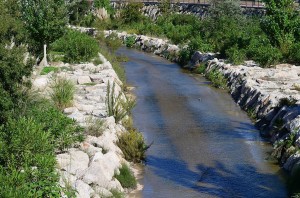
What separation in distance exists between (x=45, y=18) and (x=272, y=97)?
35.3 feet

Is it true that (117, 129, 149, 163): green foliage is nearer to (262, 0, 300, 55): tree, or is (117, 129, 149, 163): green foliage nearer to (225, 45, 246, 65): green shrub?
(225, 45, 246, 65): green shrub

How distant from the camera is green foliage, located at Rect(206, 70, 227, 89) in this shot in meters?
28.0

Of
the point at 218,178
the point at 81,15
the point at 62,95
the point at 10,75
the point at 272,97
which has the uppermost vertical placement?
the point at 10,75

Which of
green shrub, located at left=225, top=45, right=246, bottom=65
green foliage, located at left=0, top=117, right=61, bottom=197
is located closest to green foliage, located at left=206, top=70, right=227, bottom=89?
green shrub, located at left=225, top=45, right=246, bottom=65

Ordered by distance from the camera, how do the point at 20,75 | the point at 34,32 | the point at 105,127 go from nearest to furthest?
the point at 20,75
the point at 105,127
the point at 34,32

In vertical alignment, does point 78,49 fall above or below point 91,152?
below

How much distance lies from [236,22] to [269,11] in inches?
317

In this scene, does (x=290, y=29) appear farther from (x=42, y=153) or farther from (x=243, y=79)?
(x=42, y=153)

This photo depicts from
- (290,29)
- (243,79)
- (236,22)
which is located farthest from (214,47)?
(243,79)

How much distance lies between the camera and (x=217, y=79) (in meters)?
28.8

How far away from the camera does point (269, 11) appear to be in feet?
101

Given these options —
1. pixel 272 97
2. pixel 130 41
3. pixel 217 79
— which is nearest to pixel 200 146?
pixel 272 97

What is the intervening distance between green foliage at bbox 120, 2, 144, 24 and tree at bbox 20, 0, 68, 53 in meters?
33.6

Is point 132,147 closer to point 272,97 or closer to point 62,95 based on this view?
point 62,95
